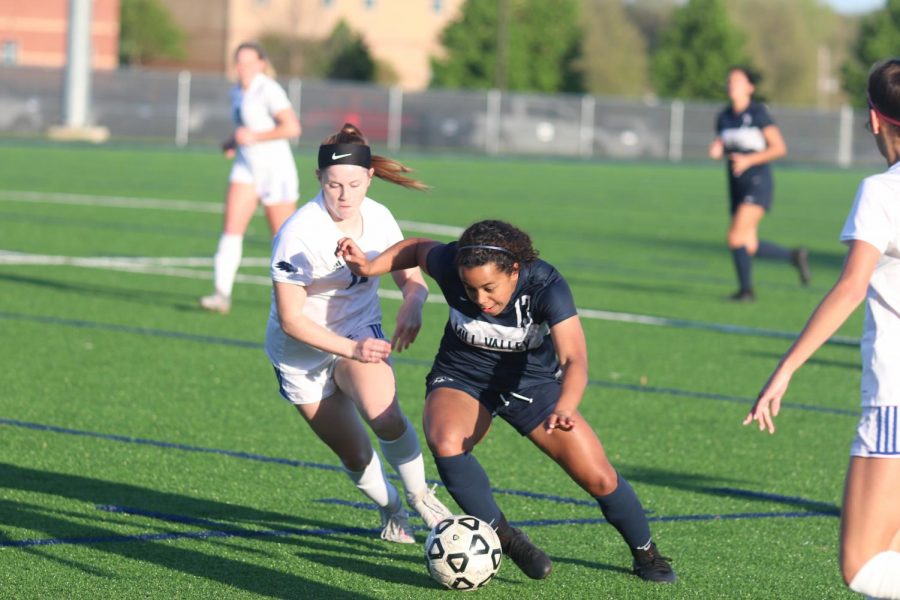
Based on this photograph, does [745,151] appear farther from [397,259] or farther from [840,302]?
[840,302]

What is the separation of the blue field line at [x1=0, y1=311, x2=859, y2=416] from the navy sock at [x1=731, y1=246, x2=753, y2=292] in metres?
4.44

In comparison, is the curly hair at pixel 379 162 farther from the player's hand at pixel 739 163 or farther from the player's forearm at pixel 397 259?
the player's hand at pixel 739 163

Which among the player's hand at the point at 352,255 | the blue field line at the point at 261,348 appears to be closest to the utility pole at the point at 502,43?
the blue field line at the point at 261,348

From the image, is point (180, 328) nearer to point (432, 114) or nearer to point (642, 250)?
point (642, 250)

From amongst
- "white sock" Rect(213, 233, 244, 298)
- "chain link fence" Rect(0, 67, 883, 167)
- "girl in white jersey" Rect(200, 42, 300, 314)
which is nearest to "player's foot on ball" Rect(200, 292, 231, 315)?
"white sock" Rect(213, 233, 244, 298)

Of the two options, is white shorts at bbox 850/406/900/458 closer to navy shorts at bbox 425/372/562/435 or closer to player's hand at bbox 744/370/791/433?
player's hand at bbox 744/370/791/433

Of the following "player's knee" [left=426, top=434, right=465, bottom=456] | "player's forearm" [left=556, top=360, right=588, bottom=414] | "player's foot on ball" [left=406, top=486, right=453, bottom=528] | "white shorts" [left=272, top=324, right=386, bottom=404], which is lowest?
"player's foot on ball" [left=406, top=486, right=453, bottom=528]

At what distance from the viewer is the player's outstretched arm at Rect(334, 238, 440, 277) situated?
540 cm

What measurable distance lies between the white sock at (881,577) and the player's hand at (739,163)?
971 cm

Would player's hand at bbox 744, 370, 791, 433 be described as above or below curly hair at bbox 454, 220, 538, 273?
below

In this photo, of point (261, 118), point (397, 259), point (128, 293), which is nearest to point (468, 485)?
point (397, 259)

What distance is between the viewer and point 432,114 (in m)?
49.2

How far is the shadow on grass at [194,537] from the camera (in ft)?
17.8

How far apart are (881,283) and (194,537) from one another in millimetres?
3020
